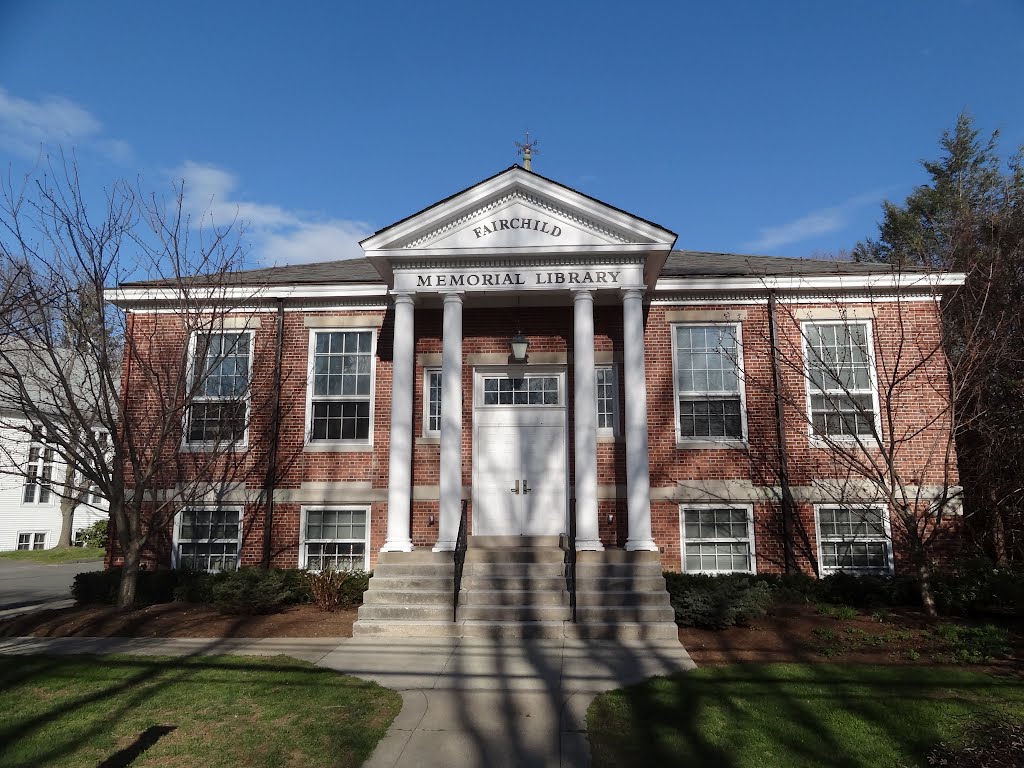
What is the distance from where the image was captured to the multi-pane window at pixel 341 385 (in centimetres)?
1351

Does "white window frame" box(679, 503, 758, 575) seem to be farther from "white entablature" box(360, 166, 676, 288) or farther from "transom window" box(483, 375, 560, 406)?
"white entablature" box(360, 166, 676, 288)

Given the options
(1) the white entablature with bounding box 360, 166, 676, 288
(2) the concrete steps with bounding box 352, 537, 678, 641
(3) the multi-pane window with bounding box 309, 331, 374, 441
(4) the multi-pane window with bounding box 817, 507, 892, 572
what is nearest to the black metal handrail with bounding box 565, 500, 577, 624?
(2) the concrete steps with bounding box 352, 537, 678, 641

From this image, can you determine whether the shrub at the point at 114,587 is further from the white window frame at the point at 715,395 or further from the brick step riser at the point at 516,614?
the white window frame at the point at 715,395

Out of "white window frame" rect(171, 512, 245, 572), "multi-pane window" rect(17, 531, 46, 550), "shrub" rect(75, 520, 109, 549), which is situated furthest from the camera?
"shrub" rect(75, 520, 109, 549)

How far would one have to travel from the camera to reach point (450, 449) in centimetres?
1120

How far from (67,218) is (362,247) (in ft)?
14.9

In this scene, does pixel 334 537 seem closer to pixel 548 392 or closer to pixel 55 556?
pixel 548 392

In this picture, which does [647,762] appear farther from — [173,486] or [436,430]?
[173,486]

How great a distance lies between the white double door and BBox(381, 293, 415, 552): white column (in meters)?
1.67

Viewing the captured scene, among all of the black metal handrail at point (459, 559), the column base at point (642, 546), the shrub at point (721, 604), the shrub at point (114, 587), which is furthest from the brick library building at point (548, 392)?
the shrub at point (721, 604)

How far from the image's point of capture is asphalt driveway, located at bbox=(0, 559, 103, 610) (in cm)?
1509

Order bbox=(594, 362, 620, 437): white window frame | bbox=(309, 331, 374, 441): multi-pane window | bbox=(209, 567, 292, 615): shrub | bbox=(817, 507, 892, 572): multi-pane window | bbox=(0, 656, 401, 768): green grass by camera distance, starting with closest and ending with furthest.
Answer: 1. bbox=(0, 656, 401, 768): green grass
2. bbox=(209, 567, 292, 615): shrub
3. bbox=(817, 507, 892, 572): multi-pane window
4. bbox=(594, 362, 620, 437): white window frame
5. bbox=(309, 331, 374, 441): multi-pane window

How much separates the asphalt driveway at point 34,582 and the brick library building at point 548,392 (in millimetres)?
4238

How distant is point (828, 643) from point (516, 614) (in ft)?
13.1
